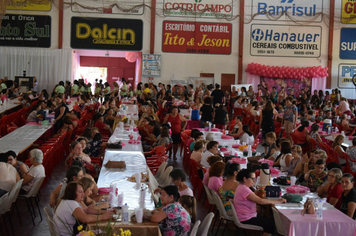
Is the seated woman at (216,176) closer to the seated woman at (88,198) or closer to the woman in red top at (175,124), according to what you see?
the seated woman at (88,198)

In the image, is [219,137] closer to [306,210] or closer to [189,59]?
[306,210]

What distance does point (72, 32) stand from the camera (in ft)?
67.3

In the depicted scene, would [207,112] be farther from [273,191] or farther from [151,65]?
[151,65]

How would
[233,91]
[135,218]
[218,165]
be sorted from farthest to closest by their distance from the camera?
1. [233,91]
2. [218,165]
3. [135,218]

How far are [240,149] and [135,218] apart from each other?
4.29m

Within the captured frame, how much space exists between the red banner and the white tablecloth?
36.6 ft

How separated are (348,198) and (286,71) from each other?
15882mm

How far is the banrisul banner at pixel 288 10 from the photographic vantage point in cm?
2086

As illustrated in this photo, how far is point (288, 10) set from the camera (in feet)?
68.8

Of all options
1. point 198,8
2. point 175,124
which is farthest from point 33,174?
point 198,8

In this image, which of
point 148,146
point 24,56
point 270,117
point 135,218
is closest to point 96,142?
point 148,146

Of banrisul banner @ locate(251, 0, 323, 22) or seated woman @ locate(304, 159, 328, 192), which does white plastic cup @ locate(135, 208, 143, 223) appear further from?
banrisul banner @ locate(251, 0, 323, 22)

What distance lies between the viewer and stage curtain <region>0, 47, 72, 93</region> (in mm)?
20406

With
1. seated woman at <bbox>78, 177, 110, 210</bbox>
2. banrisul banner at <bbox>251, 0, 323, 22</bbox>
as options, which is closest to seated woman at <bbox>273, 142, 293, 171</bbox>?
seated woman at <bbox>78, 177, 110, 210</bbox>
